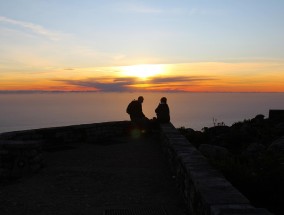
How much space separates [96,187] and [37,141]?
252cm

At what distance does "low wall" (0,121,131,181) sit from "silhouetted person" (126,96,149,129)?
0.45 meters

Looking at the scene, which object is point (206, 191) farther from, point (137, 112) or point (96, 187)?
point (137, 112)

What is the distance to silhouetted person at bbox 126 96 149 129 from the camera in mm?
14586

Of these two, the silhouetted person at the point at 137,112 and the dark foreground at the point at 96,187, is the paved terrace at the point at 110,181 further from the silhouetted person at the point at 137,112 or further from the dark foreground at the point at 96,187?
the silhouetted person at the point at 137,112

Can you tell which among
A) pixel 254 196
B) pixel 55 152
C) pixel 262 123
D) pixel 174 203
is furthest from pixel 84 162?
pixel 262 123

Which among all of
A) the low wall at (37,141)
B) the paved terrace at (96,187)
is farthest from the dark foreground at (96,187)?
the low wall at (37,141)

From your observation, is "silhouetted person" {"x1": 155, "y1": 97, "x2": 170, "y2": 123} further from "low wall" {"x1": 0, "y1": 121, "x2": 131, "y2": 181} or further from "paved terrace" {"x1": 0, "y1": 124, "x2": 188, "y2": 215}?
"paved terrace" {"x1": 0, "y1": 124, "x2": 188, "y2": 215}

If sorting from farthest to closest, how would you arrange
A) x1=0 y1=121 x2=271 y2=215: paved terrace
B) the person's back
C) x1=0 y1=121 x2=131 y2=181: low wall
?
the person's back < x1=0 y1=121 x2=131 y2=181: low wall < x1=0 y1=121 x2=271 y2=215: paved terrace

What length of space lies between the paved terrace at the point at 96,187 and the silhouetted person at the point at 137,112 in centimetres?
381

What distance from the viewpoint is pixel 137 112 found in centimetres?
1459

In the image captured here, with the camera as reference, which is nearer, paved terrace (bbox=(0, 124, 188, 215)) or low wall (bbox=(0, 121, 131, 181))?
paved terrace (bbox=(0, 124, 188, 215))

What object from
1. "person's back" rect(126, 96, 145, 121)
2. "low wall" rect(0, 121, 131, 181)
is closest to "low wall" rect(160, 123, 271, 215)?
"low wall" rect(0, 121, 131, 181)

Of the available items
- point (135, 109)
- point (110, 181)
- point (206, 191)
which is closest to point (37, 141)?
point (110, 181)

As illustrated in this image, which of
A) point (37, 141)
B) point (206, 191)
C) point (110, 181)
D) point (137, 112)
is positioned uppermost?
point (206, 191)
